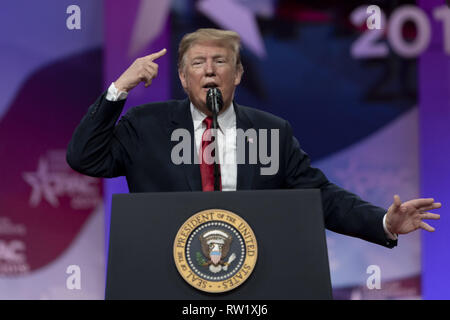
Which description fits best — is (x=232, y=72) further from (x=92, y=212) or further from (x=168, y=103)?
(x=92, y=212)

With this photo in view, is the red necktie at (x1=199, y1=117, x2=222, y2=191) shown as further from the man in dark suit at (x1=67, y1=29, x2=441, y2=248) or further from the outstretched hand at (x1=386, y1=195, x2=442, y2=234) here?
the outstretched hand at (x1=386, y1=195, x2=442, y2=234)

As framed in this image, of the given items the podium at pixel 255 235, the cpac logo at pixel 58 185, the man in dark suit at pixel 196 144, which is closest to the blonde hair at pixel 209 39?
the man in dark suit at pixel 196 144

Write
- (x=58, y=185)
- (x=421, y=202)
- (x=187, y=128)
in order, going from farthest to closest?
(x=58, y=185), (x=187, y=128), (x=421, y=202)

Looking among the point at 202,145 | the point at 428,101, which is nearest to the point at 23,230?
the point at 202,145

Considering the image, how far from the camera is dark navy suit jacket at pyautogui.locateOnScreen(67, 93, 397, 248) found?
71.2 inches

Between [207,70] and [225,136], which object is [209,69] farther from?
[225,136]

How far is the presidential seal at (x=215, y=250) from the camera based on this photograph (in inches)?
52.4

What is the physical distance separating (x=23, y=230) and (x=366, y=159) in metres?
2.21

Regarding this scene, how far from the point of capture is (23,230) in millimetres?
3604

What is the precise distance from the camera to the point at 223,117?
2.03 metres

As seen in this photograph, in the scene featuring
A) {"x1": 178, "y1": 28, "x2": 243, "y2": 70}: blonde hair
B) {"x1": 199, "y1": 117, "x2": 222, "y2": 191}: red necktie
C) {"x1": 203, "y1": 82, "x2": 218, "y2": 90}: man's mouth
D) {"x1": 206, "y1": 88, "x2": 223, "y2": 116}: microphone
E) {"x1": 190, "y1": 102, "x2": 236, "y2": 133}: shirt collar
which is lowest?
{"x1": 199, "y1": 117, "x2": 222, "y2": 191}: red necktie

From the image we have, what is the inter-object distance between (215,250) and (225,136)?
27.4 inches

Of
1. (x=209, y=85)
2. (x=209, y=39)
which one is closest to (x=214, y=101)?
(x=209, y=85)

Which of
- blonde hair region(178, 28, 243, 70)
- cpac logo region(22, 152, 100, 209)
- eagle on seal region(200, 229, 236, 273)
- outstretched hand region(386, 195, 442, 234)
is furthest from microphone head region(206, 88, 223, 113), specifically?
cpac logo region(22, 152, 100, 209)
